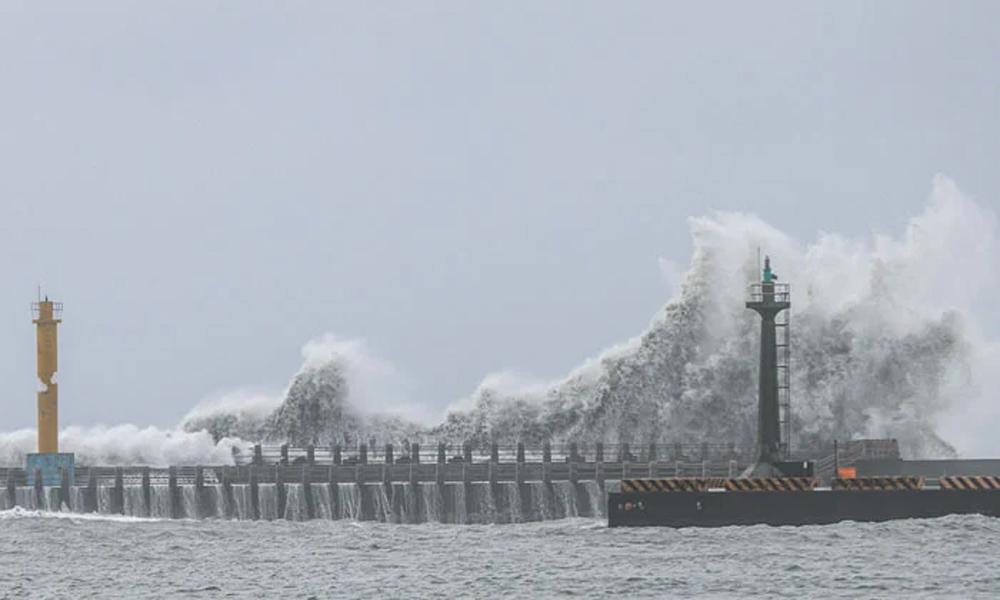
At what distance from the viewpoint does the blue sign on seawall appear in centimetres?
7962

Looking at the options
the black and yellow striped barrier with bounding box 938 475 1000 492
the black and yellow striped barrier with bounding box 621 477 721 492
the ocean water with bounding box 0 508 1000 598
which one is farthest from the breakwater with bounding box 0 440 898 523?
the black and yellow striped barrier with bounding box 938 475 1000 492

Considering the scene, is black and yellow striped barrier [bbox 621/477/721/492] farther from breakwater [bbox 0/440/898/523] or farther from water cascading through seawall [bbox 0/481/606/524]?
water cascading through seawall [bbox 0/481/606/524]

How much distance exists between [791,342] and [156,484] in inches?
871

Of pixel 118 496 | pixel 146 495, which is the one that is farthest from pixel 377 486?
pixel 118 496

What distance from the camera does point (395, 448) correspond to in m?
87.1

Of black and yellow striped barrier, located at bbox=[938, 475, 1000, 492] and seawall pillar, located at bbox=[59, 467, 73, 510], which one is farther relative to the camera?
seawall pillar, located at bbox=[59, 467, 73, 510]

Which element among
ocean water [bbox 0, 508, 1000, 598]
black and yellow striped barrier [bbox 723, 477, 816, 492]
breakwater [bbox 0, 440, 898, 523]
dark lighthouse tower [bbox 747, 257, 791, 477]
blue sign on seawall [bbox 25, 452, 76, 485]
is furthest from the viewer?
blue sign on seawall [bbox 25, 452, 76, 485]

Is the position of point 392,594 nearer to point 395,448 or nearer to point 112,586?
point 112,586

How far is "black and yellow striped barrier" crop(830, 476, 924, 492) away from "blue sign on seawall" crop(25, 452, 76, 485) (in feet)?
82.6

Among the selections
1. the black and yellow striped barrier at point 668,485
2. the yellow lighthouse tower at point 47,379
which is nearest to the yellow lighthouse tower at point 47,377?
the yellow lighthouse tower at point 47,379

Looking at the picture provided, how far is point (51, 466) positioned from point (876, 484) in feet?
88.4

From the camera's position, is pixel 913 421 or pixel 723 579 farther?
pixel 913 421

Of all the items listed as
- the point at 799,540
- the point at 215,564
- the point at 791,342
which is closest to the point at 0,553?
the point at 215,564

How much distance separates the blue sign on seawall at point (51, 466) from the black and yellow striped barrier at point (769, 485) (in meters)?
23.3
